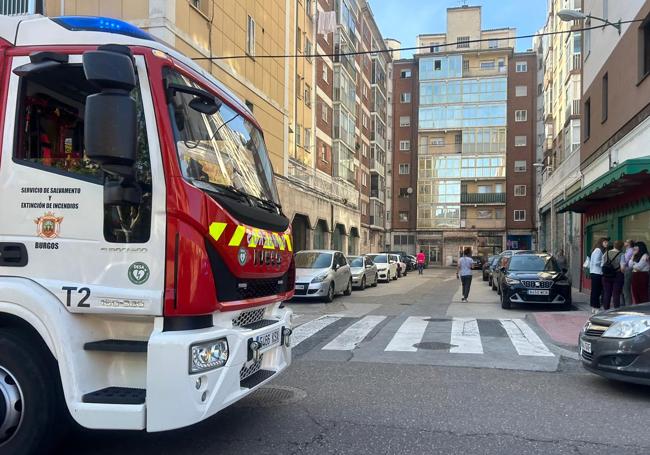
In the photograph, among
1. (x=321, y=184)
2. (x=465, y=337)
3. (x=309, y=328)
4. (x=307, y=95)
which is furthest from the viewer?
(x=307, y=95)

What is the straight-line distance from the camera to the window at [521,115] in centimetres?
6206

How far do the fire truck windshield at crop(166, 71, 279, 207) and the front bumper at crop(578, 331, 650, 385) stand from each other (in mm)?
3863

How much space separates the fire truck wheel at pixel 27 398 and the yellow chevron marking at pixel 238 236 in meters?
1.46

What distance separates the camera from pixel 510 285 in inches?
570

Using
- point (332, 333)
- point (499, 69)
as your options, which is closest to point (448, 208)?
point (499, 69)

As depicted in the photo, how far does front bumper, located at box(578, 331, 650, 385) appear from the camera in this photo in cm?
571

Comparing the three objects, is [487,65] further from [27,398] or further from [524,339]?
[27,398]

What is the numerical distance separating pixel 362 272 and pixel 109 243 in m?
19.4

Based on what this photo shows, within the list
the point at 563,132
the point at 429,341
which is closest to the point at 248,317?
the point at 429,341

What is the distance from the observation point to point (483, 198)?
202 feet

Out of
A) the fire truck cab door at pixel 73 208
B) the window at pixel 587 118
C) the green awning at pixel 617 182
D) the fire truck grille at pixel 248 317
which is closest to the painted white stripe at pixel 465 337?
the green awning at pixel 617 182

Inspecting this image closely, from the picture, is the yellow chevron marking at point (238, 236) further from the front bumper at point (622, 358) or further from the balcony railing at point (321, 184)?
the balcony railing at point (321, 184)

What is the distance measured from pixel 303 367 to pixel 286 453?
308cm

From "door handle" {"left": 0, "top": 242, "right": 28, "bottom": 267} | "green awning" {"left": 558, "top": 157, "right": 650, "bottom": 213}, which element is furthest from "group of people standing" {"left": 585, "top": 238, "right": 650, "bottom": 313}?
"door handle" {"left": 0, "top": 242, "right": 28, "bottom": 267}
